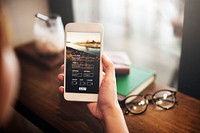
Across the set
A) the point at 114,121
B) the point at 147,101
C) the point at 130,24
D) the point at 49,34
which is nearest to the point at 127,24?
the point at 130,24

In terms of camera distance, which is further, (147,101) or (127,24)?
(127,24)

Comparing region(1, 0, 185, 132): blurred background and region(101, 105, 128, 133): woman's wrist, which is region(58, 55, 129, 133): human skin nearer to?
region(101, 105, 128, 133): woman's wrist

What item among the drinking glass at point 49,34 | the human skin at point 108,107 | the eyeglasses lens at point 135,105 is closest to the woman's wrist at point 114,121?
the human skin at point 108,107

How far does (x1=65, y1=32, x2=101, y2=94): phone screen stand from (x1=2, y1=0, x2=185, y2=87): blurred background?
390mm

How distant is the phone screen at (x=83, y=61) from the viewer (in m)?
0.75

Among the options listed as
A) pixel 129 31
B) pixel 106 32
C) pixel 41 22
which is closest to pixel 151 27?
pixel 129 31

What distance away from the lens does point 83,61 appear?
0.75 metres

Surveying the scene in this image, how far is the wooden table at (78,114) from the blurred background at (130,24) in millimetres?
288

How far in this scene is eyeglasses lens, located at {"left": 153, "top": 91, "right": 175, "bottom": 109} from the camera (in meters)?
0.80

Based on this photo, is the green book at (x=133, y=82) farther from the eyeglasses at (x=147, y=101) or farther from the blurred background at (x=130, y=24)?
the blurred background at (x=130, y=24)

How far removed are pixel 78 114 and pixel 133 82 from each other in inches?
7.9

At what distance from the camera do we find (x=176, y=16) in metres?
0.99

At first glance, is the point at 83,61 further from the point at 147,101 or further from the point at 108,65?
the point at 147,101

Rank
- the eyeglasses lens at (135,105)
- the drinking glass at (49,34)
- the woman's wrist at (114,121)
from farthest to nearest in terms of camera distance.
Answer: the drinking glass at (49,34) < the eyeglasses lens at (135,105) < the woman's wrist at (114,121)
